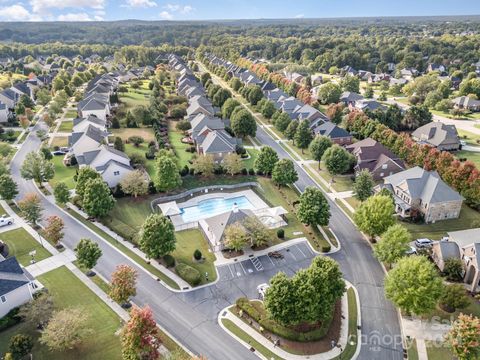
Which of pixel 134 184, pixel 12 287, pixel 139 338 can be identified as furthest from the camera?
pixel 134 184

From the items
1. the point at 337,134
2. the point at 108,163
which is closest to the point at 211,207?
the point at 108,163

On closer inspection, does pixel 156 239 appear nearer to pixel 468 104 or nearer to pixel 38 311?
pixel 38 311

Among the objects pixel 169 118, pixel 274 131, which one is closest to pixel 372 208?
pixel 274 131

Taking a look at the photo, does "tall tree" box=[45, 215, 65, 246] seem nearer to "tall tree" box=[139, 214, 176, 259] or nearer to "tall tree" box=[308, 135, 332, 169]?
"tall tree" box=[139, 214, 176, 259]

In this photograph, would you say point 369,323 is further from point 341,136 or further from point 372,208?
point 341,136

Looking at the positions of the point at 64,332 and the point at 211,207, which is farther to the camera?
the point at 211,207

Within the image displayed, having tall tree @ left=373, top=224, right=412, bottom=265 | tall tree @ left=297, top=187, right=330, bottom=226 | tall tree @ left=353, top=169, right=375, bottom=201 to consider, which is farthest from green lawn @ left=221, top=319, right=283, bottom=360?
tall tree @ left=353, top=169, right=375, bottom=201
